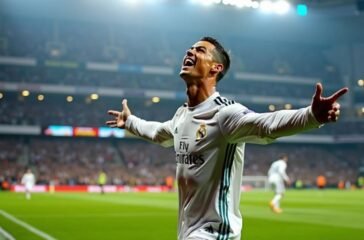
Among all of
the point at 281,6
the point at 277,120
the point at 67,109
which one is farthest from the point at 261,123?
the point at 67,109

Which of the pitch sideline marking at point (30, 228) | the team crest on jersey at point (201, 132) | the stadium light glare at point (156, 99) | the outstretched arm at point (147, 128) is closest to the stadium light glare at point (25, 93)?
the stadium light glare at point (156, 99)

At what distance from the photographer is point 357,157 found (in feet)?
235

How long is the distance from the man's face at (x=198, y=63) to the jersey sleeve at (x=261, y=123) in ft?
1.30

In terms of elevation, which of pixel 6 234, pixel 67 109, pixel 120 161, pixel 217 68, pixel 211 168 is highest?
pixel 67 109

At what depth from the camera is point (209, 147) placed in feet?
13.0

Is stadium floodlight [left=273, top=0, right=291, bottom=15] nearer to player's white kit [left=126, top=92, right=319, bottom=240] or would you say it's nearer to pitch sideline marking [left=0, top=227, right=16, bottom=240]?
pitch sideline marking [left=0, top=227, right=16, bottom=240]

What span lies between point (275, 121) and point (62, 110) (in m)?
60.7

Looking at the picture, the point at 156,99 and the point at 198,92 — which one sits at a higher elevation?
the point at 156,99

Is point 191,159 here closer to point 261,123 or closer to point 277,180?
point 261,123

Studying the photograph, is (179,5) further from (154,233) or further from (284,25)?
(154,233)

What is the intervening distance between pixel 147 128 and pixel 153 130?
0.13 meters

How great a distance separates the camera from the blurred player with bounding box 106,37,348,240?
3.87 metres

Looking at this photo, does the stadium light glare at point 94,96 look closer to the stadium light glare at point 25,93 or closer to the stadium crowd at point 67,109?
the stadium crowd at point 67,109

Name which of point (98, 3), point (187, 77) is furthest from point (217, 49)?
point (98, 3)
